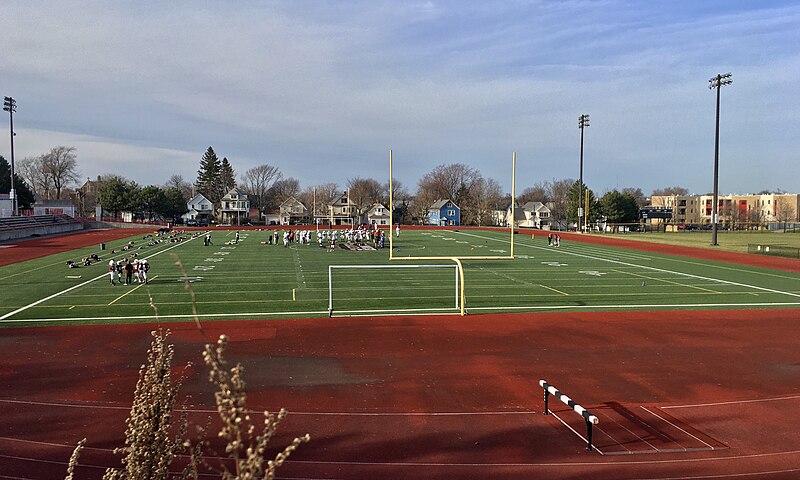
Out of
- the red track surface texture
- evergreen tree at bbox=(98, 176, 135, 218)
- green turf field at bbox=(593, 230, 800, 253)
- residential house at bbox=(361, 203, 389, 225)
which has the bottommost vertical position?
the red track surface texture

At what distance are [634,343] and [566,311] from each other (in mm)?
4903

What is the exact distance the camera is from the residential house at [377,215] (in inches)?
5007

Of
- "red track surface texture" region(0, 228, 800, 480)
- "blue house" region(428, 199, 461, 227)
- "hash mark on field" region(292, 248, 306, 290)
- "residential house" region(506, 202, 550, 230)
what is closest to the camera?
"red track surface texture" region(0, 228, 800, 480)

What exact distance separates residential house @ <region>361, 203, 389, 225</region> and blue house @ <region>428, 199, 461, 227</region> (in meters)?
11.3

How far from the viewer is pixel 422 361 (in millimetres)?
14555

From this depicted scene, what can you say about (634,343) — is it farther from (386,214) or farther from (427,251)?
(386,214)

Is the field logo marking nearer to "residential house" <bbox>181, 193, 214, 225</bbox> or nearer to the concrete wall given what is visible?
the concrete wall

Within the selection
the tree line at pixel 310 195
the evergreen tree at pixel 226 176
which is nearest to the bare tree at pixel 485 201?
the tree line at pixel 310 195

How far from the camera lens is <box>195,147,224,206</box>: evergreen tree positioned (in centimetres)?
13688

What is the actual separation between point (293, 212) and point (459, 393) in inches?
4598

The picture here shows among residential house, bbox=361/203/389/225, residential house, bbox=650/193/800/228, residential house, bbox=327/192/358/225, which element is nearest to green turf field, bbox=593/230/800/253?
residential house, bbox=361/203/389/225

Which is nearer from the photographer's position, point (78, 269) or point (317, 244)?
point (78, 269)

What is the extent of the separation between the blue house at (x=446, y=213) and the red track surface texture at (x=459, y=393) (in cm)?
10242

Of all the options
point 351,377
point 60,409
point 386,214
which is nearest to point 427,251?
point 351,377
